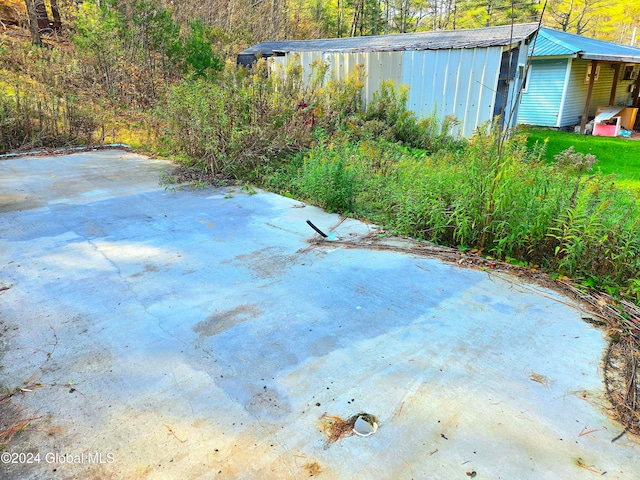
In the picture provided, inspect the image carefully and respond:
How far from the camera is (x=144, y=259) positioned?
9.93ft

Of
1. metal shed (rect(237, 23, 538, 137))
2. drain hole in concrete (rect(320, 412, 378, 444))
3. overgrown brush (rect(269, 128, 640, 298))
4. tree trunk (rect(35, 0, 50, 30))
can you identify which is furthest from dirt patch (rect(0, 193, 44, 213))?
tree trunk (rect(35, 0, 50, 30))

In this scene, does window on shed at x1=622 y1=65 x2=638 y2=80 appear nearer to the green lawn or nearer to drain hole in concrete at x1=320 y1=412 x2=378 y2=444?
the green lawn

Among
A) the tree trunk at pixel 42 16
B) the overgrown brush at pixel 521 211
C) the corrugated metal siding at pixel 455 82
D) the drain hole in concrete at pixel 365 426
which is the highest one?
the tree trunk at pixel 42 16

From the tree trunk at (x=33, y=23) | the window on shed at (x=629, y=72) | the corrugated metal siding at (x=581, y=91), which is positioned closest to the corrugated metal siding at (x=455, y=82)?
the corrugated metal siding at (x=581, y=91)

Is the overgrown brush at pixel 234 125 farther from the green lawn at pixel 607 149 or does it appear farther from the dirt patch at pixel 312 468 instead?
the dirt patch at pixel 312 468

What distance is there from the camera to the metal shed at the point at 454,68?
7.09m

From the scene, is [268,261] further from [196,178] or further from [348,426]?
[196,178]

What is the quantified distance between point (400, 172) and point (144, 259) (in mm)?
2652

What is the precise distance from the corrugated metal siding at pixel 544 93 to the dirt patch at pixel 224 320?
42.4 ft

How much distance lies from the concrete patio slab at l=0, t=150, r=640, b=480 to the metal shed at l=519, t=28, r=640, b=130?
12.4m

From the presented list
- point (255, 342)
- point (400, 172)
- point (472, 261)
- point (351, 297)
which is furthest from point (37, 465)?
point (400, 172)

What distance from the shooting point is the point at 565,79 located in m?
12.5

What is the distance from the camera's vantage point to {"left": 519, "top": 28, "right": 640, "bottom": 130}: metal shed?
1216 centimetres

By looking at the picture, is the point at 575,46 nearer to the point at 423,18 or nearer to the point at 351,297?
the point at 351,297
